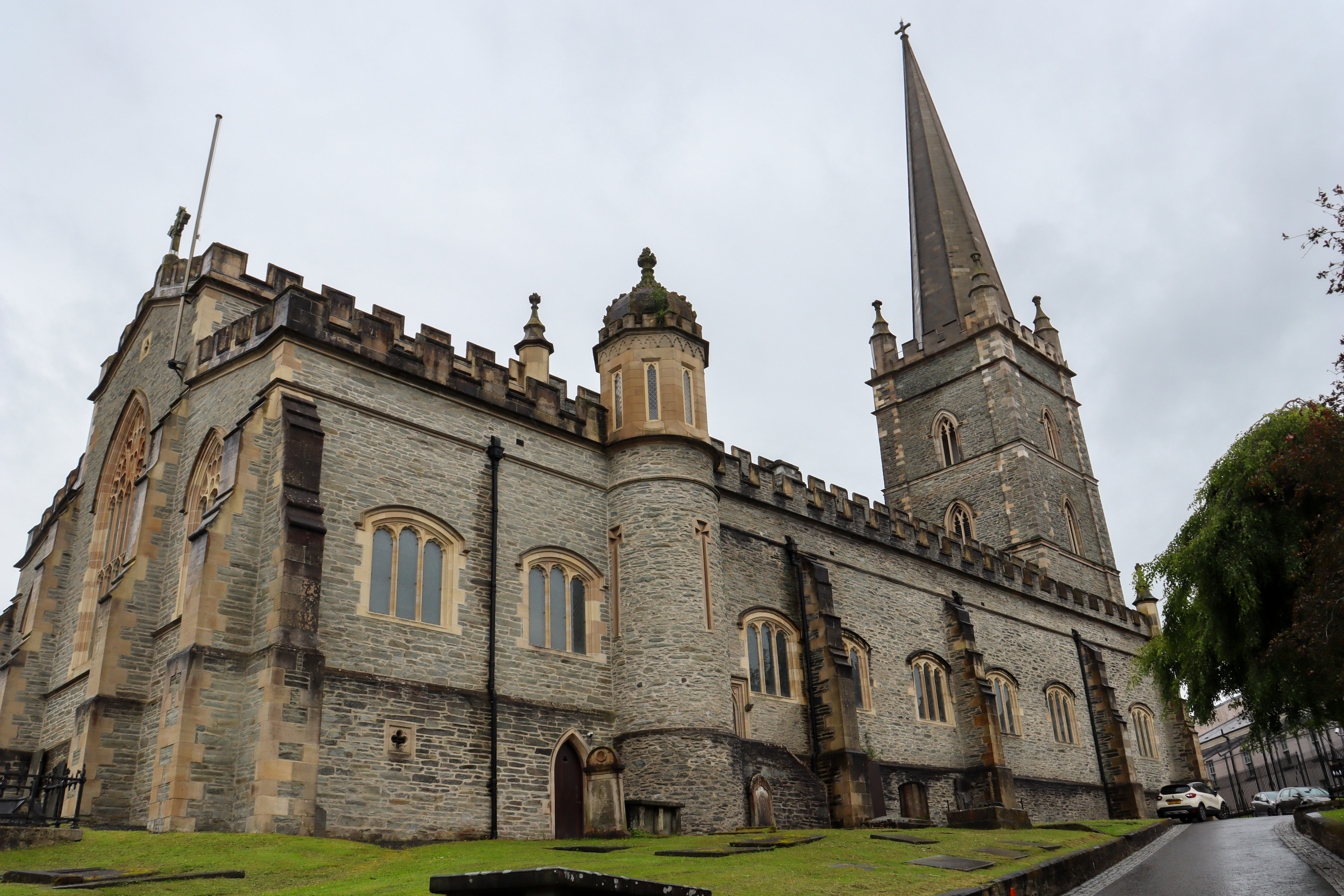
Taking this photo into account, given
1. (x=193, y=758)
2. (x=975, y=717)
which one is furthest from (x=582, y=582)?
(x=975, y=717)

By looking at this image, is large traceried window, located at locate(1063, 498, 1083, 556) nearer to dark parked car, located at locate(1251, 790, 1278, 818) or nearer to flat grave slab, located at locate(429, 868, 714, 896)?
dark parked car, located at locate(1251, 790, 1278, 818)

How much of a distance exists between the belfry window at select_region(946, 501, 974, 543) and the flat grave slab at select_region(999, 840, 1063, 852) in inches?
1189

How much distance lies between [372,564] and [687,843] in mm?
7341

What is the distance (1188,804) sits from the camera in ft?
108

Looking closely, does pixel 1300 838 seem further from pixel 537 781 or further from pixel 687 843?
pixel 537 781

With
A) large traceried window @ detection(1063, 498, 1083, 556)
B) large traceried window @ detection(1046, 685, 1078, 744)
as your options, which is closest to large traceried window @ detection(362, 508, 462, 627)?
large traceried window @ detection(1046, 685, 1078, 744)

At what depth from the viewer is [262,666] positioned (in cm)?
1570

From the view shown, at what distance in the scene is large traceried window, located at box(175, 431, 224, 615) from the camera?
1909cm

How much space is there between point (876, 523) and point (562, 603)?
1208 cm

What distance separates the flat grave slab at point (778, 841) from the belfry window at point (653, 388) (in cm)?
971

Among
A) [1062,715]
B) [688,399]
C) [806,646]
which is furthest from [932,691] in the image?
[688,399]

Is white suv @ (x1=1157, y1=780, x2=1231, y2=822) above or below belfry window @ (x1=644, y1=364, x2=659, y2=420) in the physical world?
below

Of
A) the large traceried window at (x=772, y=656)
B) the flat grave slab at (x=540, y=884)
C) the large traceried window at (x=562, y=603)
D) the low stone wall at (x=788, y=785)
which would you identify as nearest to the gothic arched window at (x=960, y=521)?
the large traceried window at (x=772, y=656)

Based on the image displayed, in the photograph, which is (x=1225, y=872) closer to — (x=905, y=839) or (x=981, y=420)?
(x=905, y=839)
